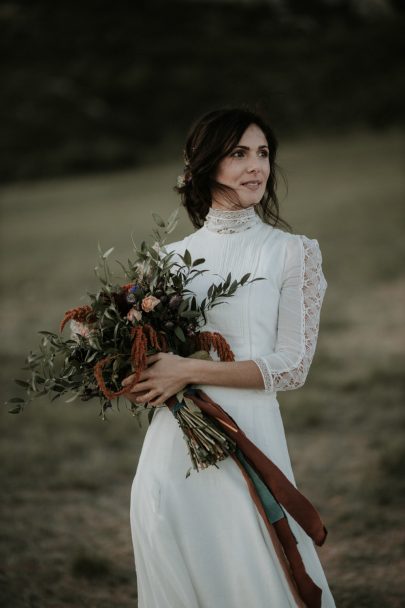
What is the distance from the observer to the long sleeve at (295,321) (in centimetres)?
266

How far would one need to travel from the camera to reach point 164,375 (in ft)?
8.55

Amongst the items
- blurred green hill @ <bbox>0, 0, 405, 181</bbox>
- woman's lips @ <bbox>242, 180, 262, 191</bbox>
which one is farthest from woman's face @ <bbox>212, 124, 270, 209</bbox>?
blurred green hill @ <bbox>0, 0, 405, 181</bbox>

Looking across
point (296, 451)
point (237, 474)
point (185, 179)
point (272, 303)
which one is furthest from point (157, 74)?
point (237, 474)

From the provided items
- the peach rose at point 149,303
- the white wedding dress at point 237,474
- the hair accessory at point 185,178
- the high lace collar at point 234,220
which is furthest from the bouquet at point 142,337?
the hair accessory at point 185,178

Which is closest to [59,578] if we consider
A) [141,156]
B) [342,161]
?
[342,161]

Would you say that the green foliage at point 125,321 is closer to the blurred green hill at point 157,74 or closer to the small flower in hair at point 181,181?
the small flower in hair at point 181,181

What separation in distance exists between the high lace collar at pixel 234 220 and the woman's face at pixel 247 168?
32 millimetres

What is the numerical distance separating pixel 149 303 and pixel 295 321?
0.55 metres

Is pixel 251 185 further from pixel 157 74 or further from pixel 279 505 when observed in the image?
pixel 157 74

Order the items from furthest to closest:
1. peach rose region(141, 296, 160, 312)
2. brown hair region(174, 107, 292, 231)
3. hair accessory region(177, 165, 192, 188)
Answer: hair accessory region(177, 165, 192, 188) < brown hair region(174, 107, 292, 231) < peach rose region(141, 296, 160, 312)

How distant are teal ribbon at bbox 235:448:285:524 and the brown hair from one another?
1.08 meters

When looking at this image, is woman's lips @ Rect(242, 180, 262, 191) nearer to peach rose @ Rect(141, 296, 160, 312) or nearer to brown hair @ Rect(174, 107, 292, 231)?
brown hair @ Rect(174, 107, 292, 231)

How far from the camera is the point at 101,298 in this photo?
8.66ft

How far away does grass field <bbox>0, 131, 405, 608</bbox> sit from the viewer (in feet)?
15.1
